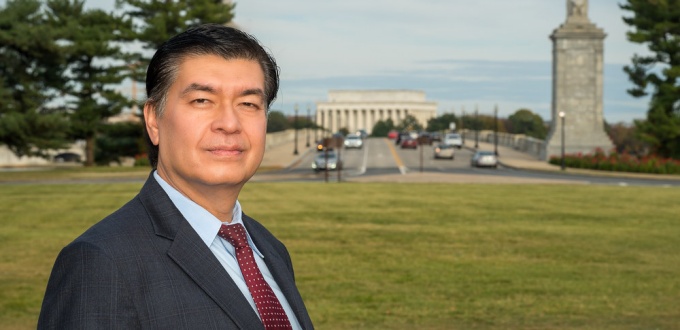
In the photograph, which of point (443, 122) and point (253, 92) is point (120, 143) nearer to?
point (253, 92)

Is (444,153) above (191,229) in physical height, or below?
below

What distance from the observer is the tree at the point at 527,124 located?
479ft

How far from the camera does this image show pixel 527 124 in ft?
524

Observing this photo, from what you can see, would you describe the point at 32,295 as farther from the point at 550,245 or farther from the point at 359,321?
the point at 550,245

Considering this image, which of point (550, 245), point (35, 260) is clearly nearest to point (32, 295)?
point (35, 260)

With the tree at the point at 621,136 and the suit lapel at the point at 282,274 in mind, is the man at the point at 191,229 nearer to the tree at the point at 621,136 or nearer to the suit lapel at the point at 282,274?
the suit lapel at the point at 282,274

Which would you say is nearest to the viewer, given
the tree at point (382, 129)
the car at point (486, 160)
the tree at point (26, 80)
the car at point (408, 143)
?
the tree at point (26, 80)

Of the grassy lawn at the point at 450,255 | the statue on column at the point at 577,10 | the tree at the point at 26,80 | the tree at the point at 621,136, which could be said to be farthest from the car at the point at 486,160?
the tree at the point at 621,136

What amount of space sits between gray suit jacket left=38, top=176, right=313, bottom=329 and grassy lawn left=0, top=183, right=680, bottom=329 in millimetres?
9365

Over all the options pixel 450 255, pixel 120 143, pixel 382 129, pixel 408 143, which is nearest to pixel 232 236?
pixel 450 255

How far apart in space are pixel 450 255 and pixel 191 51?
52.7ft

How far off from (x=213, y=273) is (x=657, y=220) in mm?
24859

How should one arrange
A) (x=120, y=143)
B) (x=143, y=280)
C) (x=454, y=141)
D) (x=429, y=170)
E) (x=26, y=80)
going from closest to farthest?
(x=143, y=280), (x=26, y=80), (x=429, y=170), (x=120, y=143), (x=454, y=141)

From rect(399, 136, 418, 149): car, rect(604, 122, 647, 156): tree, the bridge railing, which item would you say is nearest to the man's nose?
the bridge railing
